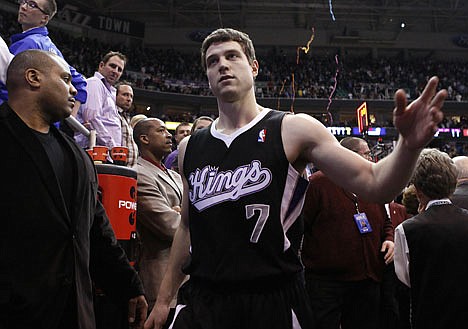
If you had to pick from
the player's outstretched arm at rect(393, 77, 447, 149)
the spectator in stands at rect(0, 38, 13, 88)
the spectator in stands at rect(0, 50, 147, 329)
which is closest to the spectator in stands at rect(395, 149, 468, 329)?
the player's outstretched arm at rect(393, 77, 447, 149)

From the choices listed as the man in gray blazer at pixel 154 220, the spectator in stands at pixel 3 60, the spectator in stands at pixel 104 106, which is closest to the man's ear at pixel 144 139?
the man in gray blazer at pixel 154 220

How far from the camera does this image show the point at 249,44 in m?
2.16

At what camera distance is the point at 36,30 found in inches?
126

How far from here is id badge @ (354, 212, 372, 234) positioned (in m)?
3.35

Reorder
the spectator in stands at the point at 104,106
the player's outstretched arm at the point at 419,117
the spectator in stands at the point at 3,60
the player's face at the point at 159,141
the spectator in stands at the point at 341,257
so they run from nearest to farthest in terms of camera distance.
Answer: the player's outstretched arm at the point at 419,117
the spectator in stands at the point at 3,60
the spectator in stands at the point at 341,257
the player's face at the point at 159,141
the spectator in stands at the point at 104,106

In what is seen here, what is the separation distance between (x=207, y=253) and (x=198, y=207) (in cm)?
19

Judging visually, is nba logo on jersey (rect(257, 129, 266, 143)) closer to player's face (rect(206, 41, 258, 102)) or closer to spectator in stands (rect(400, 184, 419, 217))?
player's face (rect(206, 41, 258, 102))

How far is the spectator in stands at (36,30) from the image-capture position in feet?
10.2

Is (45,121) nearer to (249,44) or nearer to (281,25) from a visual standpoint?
(249,44)

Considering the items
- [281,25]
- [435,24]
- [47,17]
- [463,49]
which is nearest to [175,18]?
[281,25]

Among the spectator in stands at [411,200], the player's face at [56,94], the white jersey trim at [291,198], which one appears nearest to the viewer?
the white jersey trim at [291,198]

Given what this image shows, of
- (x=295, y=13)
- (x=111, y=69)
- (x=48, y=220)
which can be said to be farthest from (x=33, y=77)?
(x=295, y=13)

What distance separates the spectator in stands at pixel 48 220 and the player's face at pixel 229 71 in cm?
66

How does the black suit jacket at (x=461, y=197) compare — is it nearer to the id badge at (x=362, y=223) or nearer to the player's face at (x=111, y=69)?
the id badge at (x=362, y=223)
